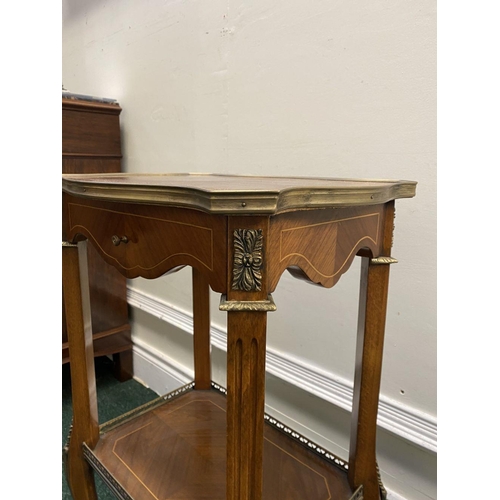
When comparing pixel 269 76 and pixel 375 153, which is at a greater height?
pixel 269 76

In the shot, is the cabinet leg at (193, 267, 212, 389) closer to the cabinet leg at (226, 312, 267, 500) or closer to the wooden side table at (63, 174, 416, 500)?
the wooden side table at (63, 174, 416, 500)

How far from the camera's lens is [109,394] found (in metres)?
1.52

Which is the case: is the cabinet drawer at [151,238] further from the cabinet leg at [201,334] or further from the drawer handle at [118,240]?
the cabinet leg at [201,334]

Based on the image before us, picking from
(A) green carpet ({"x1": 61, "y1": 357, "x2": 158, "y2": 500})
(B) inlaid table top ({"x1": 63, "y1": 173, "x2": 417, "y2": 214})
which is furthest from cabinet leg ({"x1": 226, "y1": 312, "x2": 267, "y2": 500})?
(A) green carpet ({"x1": 61, "y1": 357, "x2": 158, "y2": 500})

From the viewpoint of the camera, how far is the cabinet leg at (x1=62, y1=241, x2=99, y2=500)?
0.74 m

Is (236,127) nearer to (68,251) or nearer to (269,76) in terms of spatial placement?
(269,76)

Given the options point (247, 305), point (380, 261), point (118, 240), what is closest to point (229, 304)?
point (247, 305)

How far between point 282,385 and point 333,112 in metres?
0.73

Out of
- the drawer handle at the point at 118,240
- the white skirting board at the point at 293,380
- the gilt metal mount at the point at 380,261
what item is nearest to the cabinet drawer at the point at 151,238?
the drawer handle at the point at 118,240

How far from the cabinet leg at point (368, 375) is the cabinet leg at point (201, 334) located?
1.42 feet

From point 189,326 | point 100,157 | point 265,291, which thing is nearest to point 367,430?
point 265,291

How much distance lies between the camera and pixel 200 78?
1177 millimetres

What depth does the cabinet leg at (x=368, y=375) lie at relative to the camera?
26.4 inches

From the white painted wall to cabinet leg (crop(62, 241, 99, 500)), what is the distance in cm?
50
